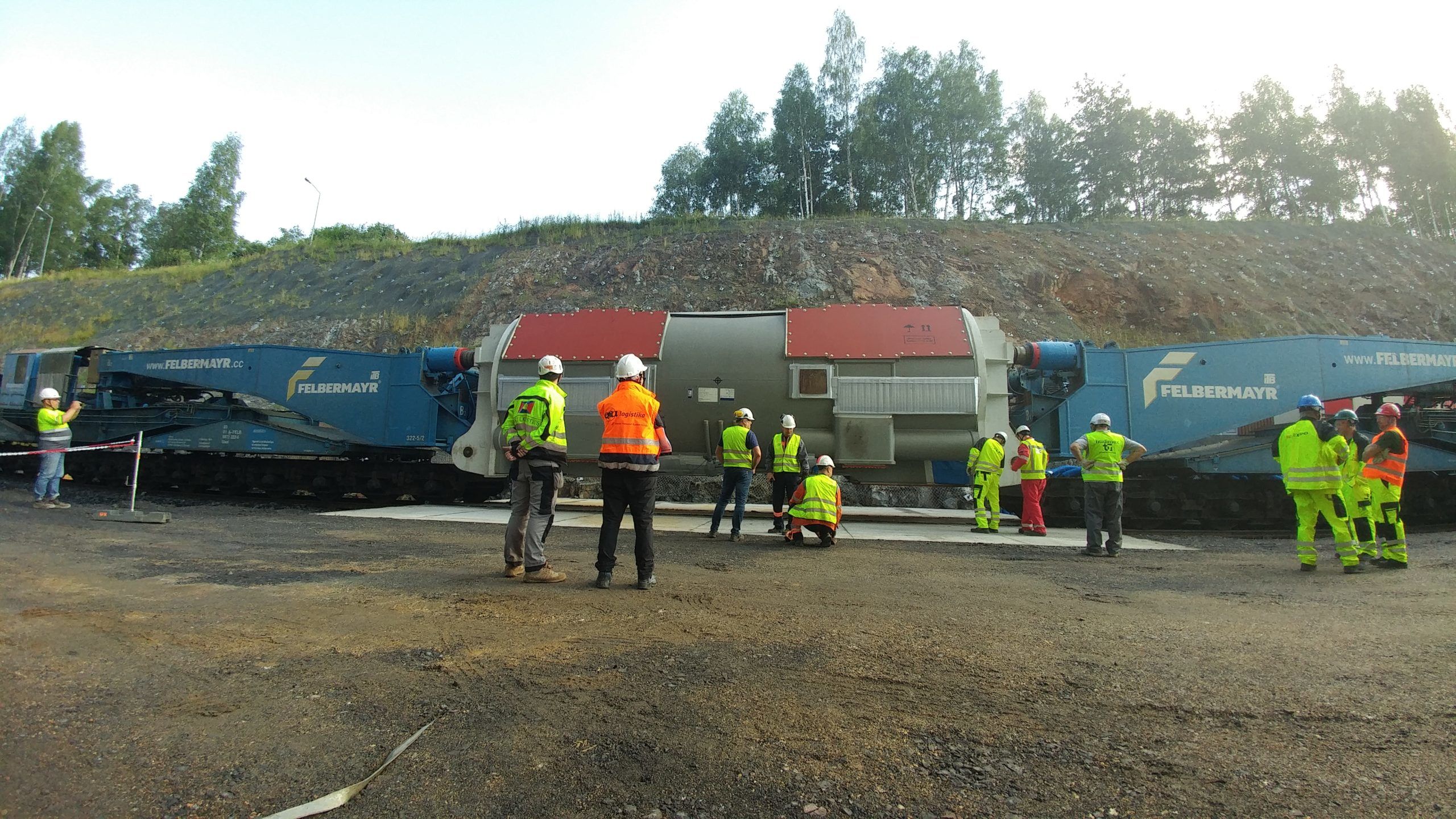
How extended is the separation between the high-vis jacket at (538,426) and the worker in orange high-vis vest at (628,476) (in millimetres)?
382

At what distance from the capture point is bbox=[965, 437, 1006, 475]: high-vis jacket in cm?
980

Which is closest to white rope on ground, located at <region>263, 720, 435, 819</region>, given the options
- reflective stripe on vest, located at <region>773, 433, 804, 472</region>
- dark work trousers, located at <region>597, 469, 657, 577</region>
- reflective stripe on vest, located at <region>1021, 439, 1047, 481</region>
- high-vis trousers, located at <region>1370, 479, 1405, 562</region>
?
dark work trousers, located at <region>597, 469, 657, 577</region>

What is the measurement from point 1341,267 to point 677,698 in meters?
35.8

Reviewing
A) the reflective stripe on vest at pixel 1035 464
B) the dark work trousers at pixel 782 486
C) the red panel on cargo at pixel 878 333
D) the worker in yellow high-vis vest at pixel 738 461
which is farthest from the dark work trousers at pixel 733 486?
the reflective stripe on vest at pixel 1035 464

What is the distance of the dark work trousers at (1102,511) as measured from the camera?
7.98 m

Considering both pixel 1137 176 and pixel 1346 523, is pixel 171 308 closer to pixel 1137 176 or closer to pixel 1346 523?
pixel 1346 523

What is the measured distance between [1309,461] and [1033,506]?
3700mm

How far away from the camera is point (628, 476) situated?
514 cm

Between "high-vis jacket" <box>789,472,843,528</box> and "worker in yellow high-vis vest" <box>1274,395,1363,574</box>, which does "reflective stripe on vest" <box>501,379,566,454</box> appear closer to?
"high-vis jacket" <box>789,472,843,528</box>

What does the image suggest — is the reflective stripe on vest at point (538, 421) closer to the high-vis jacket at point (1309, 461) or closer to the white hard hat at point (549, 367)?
the white hard hat at point (549, 367)

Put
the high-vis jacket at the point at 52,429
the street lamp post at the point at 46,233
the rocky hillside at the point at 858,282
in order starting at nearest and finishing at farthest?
the high-vis jacket at the point at 52,429 → the rocky hillside at the point at 858,282 → the street lamp post at the point at 46,233

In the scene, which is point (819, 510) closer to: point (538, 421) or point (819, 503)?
point (819, 503)

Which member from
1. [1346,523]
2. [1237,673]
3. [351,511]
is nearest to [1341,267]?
[1346,523]

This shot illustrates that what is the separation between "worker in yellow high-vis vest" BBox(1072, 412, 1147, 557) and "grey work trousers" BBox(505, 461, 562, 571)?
20.1 feet
